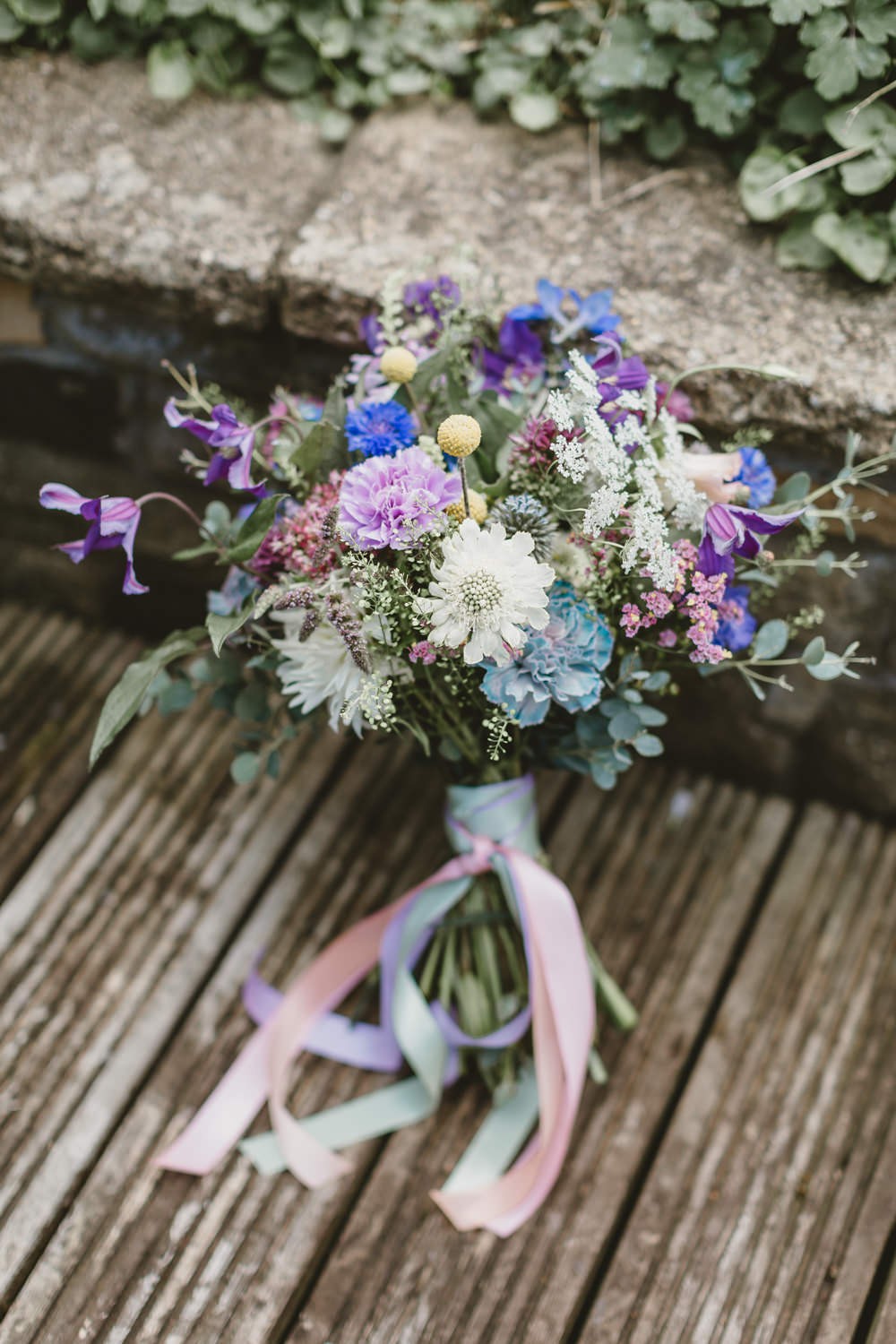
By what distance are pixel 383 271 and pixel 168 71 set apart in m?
0.41

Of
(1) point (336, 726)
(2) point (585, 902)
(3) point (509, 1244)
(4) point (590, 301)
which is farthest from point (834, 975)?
(4) point (590, 301)

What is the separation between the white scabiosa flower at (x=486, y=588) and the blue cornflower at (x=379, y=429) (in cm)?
12

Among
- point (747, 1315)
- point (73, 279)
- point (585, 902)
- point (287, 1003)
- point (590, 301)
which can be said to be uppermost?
point (73, 279)

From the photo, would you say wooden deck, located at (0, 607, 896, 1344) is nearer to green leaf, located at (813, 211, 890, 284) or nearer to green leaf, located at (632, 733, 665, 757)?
green leaf, located at (632, 733, 665, 757)

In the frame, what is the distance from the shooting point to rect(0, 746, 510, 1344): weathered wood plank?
3.73ft

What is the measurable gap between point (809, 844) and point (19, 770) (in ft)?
3.41

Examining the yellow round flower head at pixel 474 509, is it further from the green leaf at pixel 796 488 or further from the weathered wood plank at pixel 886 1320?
the weathered wood plank at pixel 886 1320

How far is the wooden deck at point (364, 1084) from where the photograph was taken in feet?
3.76

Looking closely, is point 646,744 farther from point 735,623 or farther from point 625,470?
point 625,470

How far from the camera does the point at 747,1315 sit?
3.70 feet

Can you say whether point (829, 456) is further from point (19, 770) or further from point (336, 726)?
point (19, 770)

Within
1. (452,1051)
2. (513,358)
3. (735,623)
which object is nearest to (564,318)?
(513,358)

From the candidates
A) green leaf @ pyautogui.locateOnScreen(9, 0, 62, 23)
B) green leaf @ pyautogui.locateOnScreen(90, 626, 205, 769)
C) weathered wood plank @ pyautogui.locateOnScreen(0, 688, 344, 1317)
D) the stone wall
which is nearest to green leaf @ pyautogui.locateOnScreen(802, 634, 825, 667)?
the stone wall

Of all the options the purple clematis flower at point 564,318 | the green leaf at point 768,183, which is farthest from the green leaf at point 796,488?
the green leaf at point 768,183
